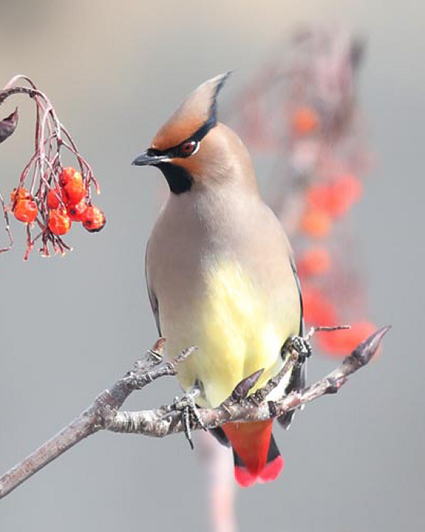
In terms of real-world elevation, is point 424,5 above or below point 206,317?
above

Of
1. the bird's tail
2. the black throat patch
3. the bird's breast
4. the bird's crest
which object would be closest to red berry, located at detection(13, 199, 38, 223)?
the bird's crest

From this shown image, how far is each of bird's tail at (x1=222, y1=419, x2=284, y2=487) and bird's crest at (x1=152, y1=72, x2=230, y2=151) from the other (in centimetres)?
61

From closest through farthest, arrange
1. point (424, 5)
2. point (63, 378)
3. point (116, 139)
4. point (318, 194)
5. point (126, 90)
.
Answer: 1. point (318, 194)
2. point (63, 378)
3. point (116, 139)
4. point (126, 90)
5. point (424, 5)

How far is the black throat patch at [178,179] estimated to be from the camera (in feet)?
5.79

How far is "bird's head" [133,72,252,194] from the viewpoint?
62.2 inches

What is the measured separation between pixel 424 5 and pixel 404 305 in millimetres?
2014

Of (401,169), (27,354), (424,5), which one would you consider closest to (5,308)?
(27,354)

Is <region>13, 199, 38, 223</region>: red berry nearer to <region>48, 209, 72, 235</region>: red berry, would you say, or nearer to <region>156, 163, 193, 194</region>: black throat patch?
<region>48, 209, 72, 235</region>: red berry

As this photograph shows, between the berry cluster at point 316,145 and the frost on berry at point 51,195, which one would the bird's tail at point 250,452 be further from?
the frost on berry at point 51,195

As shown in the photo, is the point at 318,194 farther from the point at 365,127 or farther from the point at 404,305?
the point at 404,305

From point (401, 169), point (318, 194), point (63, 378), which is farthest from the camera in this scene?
point (401, 169)

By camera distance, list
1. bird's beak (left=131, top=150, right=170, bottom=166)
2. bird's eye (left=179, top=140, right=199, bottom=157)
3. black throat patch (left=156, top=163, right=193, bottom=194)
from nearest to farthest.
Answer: bird's beak (left=131, top=150, right=170, bottom=166) < bird's eye (left=179, top=140, right=199, bottom=157) < black throat patch (left=156, top=163, right=193, bottom=194)

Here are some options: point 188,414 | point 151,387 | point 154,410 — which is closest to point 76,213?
point 154,410

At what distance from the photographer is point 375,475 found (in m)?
3.90
